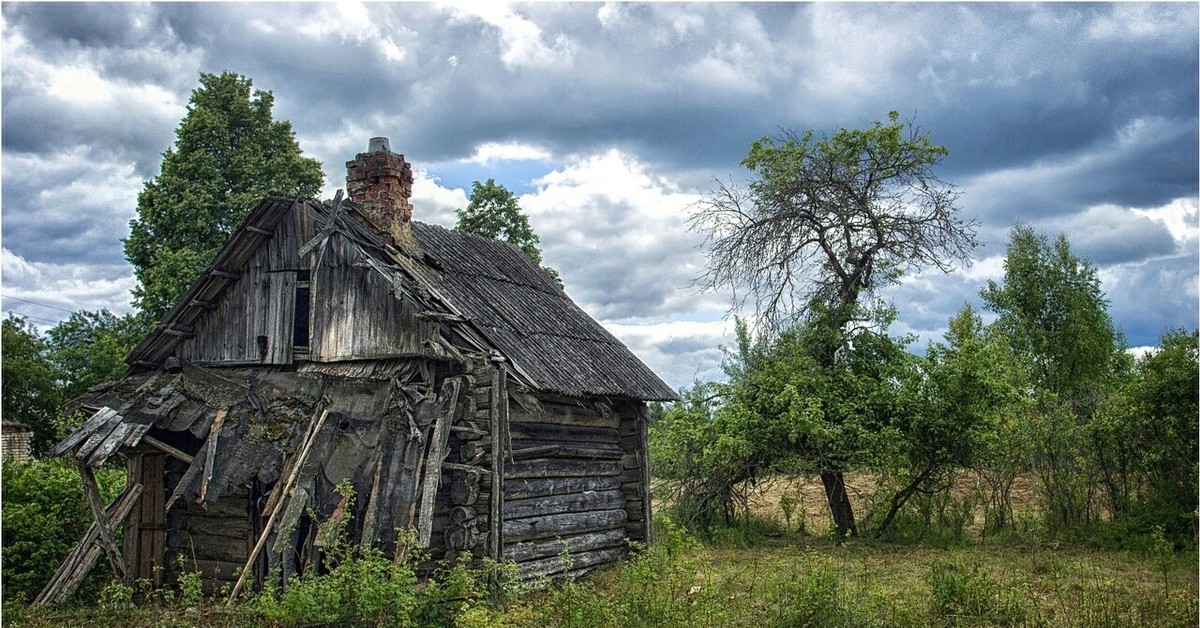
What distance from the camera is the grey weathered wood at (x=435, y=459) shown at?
443 inches

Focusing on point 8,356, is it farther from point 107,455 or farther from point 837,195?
point 837,195

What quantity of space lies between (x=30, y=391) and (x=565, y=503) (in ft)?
107

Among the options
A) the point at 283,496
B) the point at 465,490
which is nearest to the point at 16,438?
the point at 283,496

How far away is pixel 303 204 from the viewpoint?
13.6m

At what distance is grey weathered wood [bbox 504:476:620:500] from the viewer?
12.8m

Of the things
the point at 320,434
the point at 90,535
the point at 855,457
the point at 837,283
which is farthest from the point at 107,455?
the point at 837,283

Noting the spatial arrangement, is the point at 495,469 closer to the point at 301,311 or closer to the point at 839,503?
the point at 301,311

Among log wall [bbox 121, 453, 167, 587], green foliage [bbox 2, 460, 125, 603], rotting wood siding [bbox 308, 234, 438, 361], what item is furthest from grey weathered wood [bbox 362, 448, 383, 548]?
green foliage [bbox 2, 460, 125, 603]

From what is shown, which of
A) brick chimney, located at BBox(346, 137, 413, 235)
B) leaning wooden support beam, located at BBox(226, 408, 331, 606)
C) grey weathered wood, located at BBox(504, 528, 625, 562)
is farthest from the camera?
brick chimney, located at BBox(346, 137, 413, 235)

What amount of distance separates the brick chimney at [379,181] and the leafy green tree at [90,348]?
13627 mm

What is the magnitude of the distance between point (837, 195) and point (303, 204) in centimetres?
1132

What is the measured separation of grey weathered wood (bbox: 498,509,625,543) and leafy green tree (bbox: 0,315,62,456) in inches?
1191

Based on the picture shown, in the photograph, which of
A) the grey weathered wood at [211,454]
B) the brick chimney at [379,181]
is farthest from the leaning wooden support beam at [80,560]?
the brick chimney at [379,181]

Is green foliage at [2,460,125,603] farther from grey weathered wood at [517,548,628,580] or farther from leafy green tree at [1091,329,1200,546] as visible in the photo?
leafy green tree at [1091,329,1200,546]
